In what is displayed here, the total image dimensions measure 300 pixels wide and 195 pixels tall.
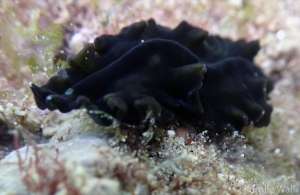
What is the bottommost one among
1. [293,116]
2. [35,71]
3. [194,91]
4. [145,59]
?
[293,116]

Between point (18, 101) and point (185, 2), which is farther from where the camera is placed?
point (185, 2)

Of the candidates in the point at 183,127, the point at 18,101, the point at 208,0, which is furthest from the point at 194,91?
the point at 208,0

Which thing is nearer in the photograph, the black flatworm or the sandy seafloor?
the sandy seafloor

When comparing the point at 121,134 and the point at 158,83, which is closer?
the point at 121,134

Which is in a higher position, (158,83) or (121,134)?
(158,83)

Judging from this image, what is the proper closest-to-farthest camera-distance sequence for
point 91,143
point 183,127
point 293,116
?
1. point 91,143
2. point 183,127
3. point 293,116

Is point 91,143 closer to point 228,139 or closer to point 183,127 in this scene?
point 183,127
